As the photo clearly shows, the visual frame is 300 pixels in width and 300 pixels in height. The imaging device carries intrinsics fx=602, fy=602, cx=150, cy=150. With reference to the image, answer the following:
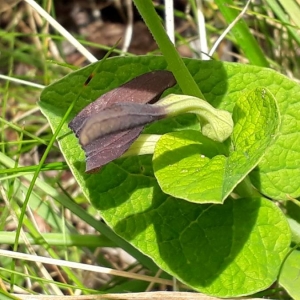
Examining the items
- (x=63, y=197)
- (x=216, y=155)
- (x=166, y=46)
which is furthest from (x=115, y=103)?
(x=63, y=197)

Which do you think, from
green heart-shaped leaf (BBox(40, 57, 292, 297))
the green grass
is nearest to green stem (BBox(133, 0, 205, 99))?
the green grass

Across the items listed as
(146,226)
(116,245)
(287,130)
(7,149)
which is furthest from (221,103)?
(7,149)

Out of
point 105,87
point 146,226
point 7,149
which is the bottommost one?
point 146,226

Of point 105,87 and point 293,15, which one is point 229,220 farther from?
point 293,15

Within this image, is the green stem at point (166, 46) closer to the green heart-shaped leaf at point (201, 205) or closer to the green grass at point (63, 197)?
the green grass at point (63, 197)

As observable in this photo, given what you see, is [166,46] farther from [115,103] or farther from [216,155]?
[216,155]

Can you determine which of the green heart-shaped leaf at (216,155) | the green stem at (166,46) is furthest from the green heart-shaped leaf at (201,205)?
the green stem at (166,46)

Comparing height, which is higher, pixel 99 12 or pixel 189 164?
pixel 99 12

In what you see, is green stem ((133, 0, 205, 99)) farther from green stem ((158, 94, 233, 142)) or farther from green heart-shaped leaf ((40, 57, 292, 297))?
green heart-shaped leaf ((40, 57, 292, 297))
